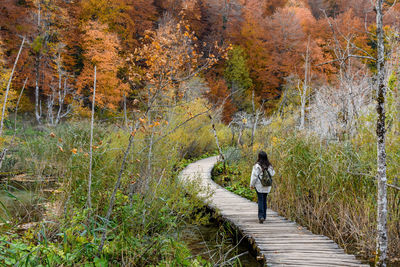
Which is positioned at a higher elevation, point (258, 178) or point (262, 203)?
point (258, 178)

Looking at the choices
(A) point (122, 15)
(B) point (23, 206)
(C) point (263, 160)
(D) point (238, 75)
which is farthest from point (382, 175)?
(D) point (238, 75)

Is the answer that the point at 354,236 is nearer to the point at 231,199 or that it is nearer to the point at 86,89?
the point at 231,199

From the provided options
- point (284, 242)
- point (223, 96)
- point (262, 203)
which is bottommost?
point (284, 242)

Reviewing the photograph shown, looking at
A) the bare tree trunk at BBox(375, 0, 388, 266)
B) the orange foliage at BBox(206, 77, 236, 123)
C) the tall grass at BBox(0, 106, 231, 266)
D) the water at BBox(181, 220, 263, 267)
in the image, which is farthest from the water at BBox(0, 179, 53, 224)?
the orange foliage at BBox(206, 77, 236, 123)

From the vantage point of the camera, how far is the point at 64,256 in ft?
8.55

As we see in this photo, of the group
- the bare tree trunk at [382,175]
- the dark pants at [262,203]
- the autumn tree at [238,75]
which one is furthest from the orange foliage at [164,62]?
the autumn tree at [238,75]

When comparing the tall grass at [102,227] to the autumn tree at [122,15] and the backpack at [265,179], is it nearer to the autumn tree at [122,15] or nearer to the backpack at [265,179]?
the backpack at [265,179]

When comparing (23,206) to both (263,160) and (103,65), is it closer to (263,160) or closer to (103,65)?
(263,160)

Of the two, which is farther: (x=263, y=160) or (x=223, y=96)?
(x=223, y=96)

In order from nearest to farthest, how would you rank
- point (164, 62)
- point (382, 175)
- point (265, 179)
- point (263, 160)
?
point (382, 175), point (164, 62), point (265, 179), point (263, 160)

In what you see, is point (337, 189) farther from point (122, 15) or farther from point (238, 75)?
point (238, 75)

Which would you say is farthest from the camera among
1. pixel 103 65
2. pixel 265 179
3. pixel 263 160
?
pixel 103 65

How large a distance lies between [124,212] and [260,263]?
2.07 meters

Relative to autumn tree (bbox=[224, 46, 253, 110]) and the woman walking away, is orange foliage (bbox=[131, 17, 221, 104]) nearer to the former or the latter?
the woman walking away
